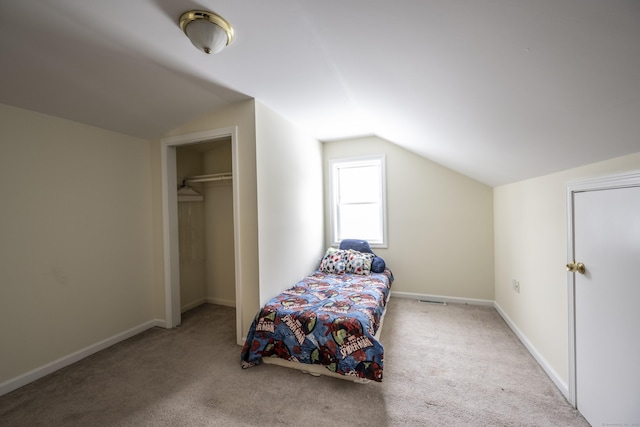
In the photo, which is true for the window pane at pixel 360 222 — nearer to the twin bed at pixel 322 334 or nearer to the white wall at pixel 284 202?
the white wall at pixel 284 202

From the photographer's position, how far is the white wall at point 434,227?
3371 millimetres

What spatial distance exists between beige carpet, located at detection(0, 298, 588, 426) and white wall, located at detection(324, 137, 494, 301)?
3.23 feet

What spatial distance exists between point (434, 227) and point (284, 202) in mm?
2241

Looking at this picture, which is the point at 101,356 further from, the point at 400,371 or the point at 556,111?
the point at 556,111

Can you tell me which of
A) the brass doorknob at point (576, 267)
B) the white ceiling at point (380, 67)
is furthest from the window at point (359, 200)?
the brass doorknob at point (576, 267)

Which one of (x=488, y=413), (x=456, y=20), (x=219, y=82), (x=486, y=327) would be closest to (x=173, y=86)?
(x=219, y=82)

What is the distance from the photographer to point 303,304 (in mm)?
2342

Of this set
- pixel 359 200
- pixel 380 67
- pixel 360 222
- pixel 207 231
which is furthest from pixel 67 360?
pixel 359 200

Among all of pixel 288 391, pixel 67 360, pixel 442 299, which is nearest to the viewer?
pixel 288 391

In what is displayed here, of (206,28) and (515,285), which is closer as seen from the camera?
(206,28)

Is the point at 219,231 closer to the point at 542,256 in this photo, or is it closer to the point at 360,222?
the point at 360,222

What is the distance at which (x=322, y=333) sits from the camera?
1.98m

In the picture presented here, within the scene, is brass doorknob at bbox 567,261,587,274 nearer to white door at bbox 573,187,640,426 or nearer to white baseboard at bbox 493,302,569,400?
white door at bbox 573,187,640,426

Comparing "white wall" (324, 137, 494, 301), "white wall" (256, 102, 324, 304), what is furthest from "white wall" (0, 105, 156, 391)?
"white wall" (324, 137, 494, 301)
